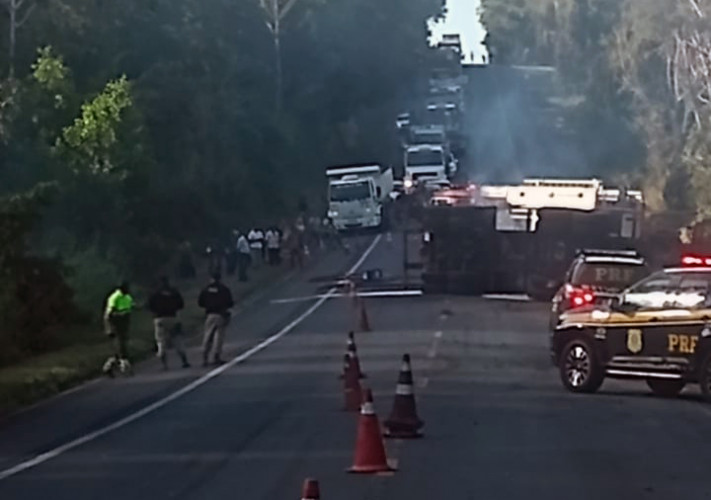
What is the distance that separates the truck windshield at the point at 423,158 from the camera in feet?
314

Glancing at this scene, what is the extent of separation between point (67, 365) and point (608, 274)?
937 cm

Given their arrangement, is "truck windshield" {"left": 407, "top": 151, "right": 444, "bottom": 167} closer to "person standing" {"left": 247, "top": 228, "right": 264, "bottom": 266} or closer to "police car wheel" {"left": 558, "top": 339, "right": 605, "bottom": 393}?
"person standing" {"left": 247, "top": 228, "right": 264, "bottom": 266}

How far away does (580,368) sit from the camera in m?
26.7

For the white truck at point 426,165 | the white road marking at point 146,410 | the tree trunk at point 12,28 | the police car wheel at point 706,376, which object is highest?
the tree trunk at point 12,28

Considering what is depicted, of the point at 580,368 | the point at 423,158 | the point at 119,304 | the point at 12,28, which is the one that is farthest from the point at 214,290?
the point at 423,158

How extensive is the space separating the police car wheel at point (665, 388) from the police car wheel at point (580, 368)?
2.45 ft

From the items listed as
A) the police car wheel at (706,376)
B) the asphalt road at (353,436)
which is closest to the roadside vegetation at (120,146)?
the asphalt road at (353,436)

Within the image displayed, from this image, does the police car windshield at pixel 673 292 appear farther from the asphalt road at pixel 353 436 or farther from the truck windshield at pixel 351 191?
the truck windshield at pixel 351 191

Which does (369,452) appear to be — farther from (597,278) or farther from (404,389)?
(597,278)

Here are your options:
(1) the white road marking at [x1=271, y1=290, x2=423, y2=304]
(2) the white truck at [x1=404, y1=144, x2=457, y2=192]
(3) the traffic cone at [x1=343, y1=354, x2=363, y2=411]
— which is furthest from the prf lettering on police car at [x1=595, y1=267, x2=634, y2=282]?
(2) the white truck at [x1=404, y1=144, x2=457, y2=192]

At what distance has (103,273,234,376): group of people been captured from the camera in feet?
105

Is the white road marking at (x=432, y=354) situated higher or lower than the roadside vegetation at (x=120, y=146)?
lower

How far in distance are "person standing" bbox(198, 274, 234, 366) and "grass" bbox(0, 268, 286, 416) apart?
1.93m

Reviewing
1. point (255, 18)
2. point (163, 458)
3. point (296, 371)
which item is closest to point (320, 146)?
point (255, 18)
